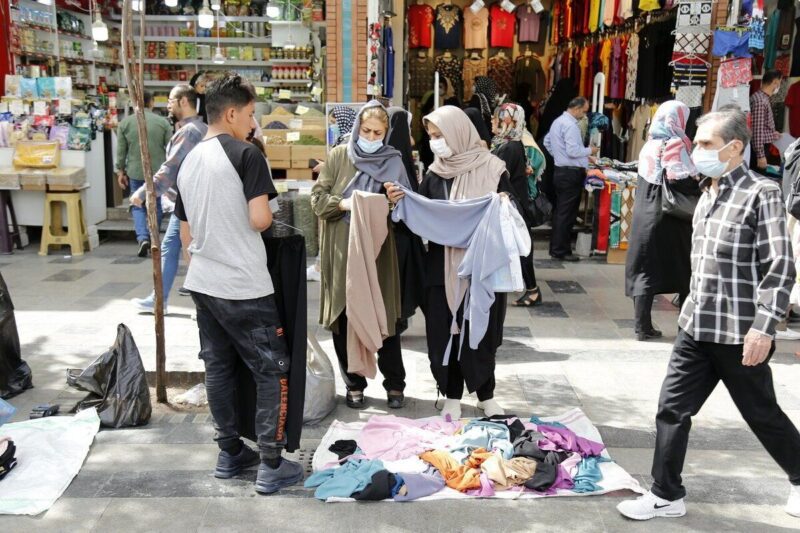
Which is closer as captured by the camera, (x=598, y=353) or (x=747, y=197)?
(x=747, y=197)

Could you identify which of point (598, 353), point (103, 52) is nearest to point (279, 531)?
point (598, 353)

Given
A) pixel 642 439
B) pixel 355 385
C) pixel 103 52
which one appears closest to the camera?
pixel 642 439

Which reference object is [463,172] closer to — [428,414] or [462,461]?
[428,414]

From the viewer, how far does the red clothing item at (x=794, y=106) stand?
379 inches

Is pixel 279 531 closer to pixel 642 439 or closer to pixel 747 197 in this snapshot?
pixel 642 439

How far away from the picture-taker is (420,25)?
44.9 ft

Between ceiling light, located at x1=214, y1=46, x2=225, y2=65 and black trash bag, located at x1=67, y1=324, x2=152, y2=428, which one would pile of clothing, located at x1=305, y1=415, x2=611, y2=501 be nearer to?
black trash bag, located at x1=67, y1=324, x2=152, y2=428

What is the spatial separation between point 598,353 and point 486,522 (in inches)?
110

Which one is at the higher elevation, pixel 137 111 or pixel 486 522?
pixel 137 111

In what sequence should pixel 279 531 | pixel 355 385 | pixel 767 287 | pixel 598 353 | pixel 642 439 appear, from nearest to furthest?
pixel 767 287 < pixel 279 531 < pixel 642 439 < pixel 355 385 < pixel 598 353

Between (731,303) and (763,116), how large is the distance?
6.64 metres

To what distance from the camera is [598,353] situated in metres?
6.15

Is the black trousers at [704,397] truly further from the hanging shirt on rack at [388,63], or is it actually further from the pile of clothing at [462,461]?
the hanging shirt on rack at [388,63]

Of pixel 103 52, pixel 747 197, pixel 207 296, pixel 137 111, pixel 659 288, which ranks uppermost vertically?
pixel 103 52
